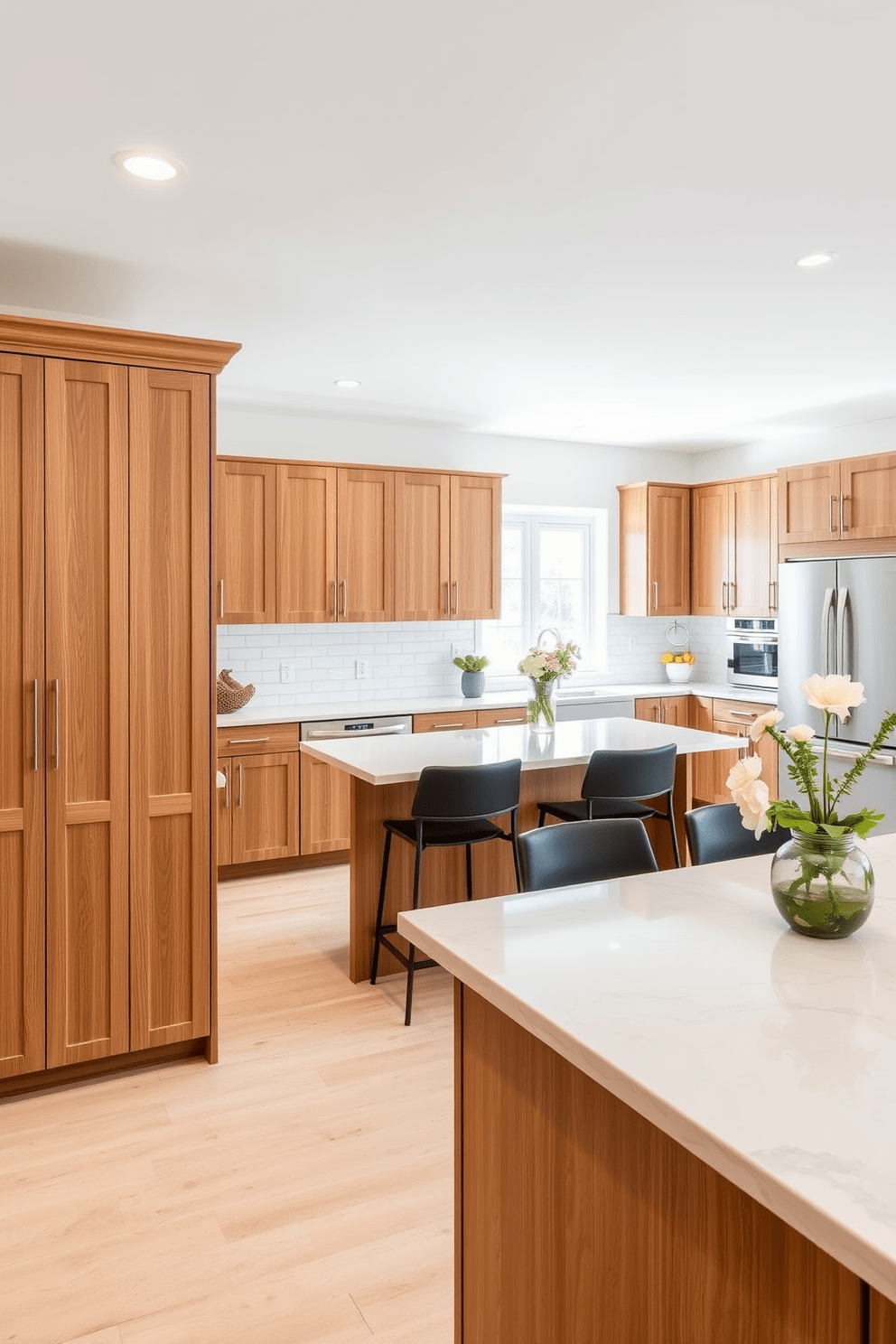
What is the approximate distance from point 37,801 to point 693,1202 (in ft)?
7.32

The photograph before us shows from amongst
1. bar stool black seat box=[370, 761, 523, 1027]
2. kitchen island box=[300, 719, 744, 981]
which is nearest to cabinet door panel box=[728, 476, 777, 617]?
kitchen island box=[300, 719, 744, 981]

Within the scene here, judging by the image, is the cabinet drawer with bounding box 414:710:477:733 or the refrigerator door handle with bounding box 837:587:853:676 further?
the cabinet drawer with bounding box 414:710:477:733

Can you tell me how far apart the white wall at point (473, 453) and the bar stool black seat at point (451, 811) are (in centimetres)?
290

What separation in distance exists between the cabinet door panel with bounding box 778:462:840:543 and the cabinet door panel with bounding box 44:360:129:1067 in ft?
13.3

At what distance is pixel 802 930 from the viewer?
1.60 metres

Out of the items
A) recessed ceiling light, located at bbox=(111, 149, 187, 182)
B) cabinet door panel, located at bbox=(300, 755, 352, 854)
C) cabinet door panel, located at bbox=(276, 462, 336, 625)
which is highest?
recessed ceiling light, located at bbox=(111, 149, 187, 182)

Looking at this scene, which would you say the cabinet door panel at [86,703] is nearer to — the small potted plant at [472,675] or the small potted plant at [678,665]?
the small potted plant at [472,675]

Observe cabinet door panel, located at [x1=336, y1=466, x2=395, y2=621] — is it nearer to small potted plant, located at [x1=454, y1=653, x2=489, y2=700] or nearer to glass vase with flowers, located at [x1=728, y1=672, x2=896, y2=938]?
small potted plant, located at [x1=454, y1=653, x2=489, y2=700]

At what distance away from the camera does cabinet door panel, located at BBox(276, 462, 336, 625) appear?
519 centimetres

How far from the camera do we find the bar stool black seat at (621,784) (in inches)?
139

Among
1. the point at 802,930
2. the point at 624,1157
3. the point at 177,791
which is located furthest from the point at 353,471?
the point at 624,1157

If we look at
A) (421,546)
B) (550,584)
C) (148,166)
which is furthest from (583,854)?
(550,584)

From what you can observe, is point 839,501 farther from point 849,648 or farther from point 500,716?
point 500,716

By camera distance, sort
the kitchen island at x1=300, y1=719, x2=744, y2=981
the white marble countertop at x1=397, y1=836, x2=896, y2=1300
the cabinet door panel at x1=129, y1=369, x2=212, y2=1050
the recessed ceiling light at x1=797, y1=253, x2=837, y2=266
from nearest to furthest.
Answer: the white marble countertop at x1=397, y1=836, x2=896, y2=1300, the cabinet door panel at x1=129, y1=369, x2=212, y2=1050, the recessed ceiling light at x1=797, y1=253, x2=837, y2=266, the kitchen island at x1=300, y1=719, x2=744, y2=981
